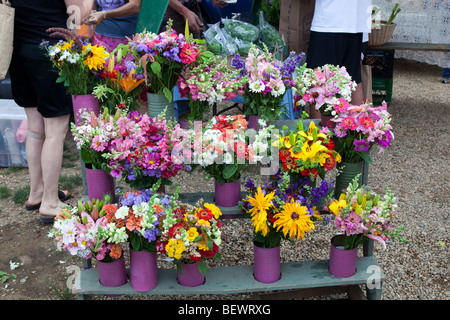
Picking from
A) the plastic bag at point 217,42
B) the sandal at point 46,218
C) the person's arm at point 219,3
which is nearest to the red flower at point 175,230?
the sandal at point 46,218

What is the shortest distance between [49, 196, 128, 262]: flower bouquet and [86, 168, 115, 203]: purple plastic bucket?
22cm

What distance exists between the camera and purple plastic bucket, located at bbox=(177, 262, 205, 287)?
1.92 metres

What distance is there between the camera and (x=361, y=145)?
2.05 m

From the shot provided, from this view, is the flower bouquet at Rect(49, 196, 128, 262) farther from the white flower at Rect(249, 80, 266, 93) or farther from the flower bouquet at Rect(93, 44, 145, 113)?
the white flower at Rect(249, 80, 266, 93)

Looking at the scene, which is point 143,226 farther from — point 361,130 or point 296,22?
point 296,22

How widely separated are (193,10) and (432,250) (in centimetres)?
246

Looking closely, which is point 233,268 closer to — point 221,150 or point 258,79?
point 221,150

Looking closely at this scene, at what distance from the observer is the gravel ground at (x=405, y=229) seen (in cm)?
256

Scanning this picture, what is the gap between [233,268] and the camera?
2096mm

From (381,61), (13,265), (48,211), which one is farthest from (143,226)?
(381,61)

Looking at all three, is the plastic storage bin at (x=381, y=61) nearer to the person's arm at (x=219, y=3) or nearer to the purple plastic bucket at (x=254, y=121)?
the person's arm at (x=219, y=3)

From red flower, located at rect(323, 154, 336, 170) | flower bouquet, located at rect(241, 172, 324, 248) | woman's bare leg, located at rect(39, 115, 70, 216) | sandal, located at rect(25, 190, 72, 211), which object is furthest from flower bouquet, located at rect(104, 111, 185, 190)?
sandal, located at rect(25, 190, 72, 211)

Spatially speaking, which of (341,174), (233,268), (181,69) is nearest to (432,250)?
(341,174)

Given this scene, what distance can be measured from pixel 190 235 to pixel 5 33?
1521mm
